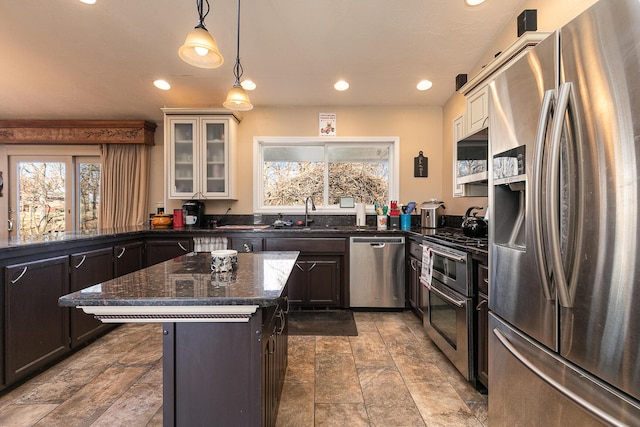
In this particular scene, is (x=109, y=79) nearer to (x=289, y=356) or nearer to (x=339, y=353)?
(x=289, y=356)

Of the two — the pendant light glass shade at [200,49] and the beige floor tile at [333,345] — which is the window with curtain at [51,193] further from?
the beige floor tile at [333,345]

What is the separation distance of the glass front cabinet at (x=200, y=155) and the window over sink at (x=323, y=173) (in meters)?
0.49

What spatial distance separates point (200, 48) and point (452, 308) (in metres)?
2.36

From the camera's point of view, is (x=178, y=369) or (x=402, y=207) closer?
(x=178, y=369)

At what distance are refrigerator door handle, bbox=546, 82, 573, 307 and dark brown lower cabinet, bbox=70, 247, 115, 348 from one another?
9.88 feet

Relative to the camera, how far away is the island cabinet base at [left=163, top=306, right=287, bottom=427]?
1.06m

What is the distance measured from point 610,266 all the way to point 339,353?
6.16 feet

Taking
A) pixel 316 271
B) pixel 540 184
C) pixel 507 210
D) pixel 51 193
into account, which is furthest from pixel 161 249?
pixel 540 184

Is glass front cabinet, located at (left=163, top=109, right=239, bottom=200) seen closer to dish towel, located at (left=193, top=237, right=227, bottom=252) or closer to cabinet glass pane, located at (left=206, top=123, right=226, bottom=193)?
cabinet glass pane, located at (left=206, top=123, right=226, bottom=193)

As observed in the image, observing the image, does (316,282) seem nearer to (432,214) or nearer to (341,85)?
(432,214)

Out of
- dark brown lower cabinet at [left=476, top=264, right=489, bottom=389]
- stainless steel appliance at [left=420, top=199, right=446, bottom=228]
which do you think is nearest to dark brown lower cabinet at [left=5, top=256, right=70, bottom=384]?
dark brown lower cabinet at [left=476, top=264, right=489, bottom=389]

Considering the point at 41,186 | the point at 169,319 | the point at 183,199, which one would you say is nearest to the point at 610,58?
the point at 169,319

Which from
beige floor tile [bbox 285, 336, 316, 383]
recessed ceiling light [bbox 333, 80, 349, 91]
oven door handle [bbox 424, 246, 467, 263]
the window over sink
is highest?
recessed ceiling light [bbox 333, 80, 349, 91]

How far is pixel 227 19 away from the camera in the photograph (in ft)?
7.36
